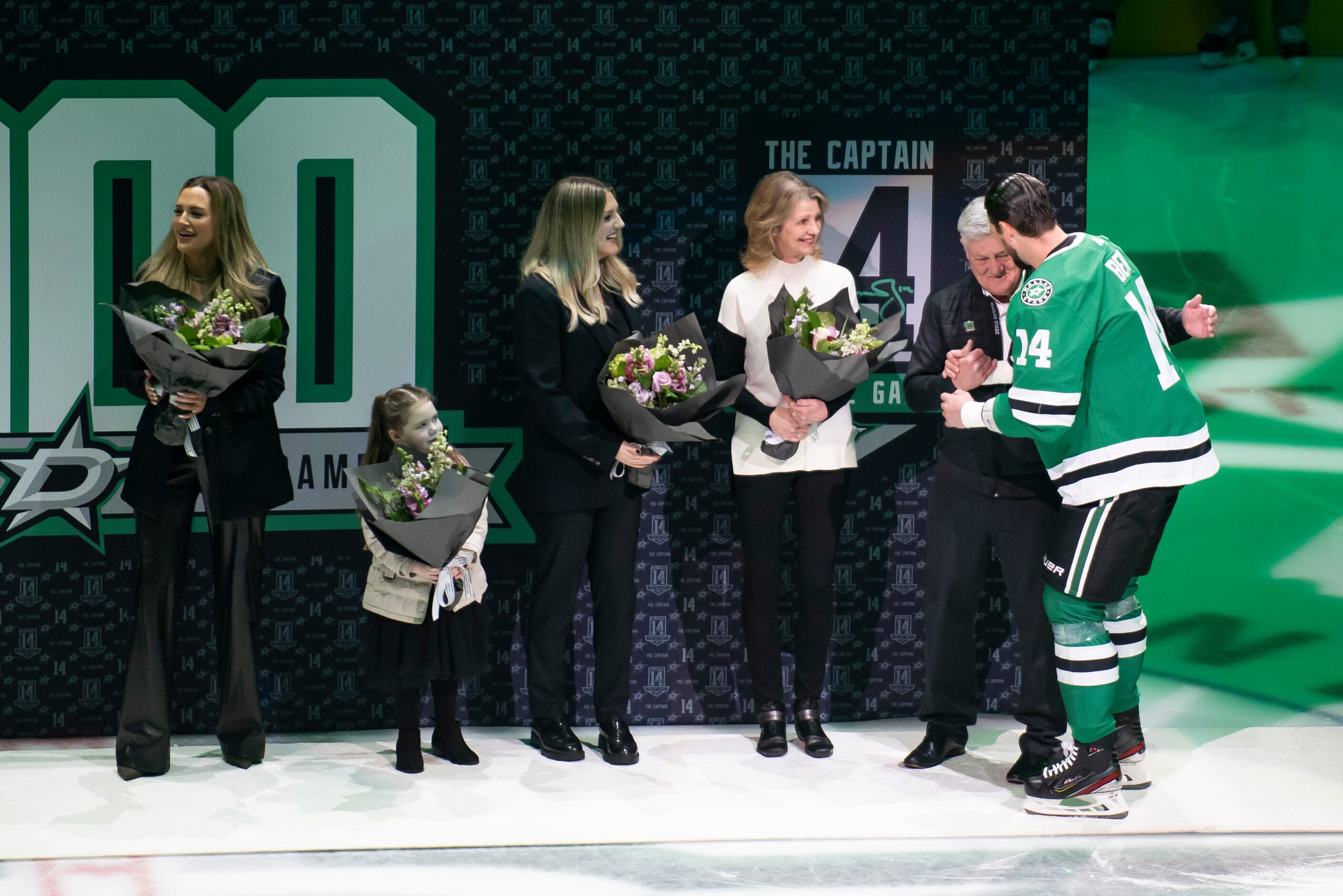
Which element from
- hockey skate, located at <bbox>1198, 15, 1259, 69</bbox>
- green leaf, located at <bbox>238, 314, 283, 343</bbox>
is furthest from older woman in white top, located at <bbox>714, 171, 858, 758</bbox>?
hockey skate, located at <bbox>1198, 15, 1259, 69</bbox>

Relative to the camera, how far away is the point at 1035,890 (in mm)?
3314

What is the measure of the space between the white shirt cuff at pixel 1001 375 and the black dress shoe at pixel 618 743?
159 cm

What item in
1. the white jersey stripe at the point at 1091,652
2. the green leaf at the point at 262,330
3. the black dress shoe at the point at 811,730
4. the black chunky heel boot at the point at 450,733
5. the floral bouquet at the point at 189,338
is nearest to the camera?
the white jersey stripe at the point at 1091,652

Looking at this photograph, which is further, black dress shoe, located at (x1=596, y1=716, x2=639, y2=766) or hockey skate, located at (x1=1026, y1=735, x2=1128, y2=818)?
black dress shoe, located at (x1=596, y1=716, x2=639, y2=766)

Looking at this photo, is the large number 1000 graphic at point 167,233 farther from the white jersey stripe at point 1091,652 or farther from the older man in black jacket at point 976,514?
the white jersey stripe at point 1091,652

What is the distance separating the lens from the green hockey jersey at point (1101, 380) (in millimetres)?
3619

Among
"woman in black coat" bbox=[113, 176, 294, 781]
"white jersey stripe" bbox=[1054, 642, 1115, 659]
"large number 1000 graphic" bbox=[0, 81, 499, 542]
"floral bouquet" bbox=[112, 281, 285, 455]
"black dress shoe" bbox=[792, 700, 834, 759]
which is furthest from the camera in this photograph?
"large number 1000 graphic" bbox=[0, 81, 499, 542]

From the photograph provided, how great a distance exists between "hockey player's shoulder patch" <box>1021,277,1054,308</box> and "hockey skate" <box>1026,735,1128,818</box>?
1.27 meters

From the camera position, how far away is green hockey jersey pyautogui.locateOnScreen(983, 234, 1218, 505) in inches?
142

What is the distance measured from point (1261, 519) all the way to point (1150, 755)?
102 cm

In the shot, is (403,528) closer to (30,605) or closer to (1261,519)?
(30,605)

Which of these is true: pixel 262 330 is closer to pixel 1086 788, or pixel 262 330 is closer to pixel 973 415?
pixel 973 415

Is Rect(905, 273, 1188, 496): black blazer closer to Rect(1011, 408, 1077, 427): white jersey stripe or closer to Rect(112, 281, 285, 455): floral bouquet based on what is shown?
Rect(1011, 408, 1077, 427): white jersey stripe

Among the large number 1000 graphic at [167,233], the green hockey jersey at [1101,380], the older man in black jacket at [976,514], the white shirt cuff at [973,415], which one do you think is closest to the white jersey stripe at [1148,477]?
the green hockey jersey at [1101,380]
